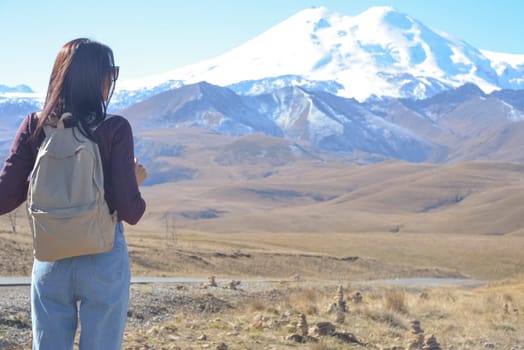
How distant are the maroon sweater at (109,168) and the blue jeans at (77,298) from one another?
242mm

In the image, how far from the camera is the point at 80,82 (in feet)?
13.3

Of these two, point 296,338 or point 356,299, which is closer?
point 296,338

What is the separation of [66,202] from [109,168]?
352 millimetres

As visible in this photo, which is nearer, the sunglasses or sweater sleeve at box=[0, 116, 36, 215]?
sweater sleeve at box=[0, 116, 36, 215]

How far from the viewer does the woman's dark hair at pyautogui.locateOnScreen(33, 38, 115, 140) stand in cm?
402

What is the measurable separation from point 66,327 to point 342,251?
6527 cm

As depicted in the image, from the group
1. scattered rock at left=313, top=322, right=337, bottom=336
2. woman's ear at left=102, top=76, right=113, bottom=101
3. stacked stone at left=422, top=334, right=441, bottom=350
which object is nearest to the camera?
woman's ear at left=102, top=76, right=113, bottom=101

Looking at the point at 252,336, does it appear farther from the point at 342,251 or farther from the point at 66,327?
the point at 342,251

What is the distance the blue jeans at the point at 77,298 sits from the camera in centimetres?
384

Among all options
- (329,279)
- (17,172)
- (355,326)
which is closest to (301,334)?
(355,326)

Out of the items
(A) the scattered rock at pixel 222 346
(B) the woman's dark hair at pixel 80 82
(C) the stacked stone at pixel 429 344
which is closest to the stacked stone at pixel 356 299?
(C) the stacked stone at pixel 429 344

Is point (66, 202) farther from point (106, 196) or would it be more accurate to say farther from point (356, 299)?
point (356, 299)

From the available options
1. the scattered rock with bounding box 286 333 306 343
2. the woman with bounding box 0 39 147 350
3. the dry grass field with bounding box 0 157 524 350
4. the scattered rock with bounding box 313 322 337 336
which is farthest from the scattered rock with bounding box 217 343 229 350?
the woman with bounding box 0 39 147 350

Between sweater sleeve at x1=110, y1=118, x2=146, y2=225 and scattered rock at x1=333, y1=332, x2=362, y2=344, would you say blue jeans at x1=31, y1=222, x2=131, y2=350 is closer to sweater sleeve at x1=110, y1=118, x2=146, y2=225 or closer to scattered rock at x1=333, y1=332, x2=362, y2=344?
sweater sleeve at x1=110, y1=118, x2=146, y2=225
